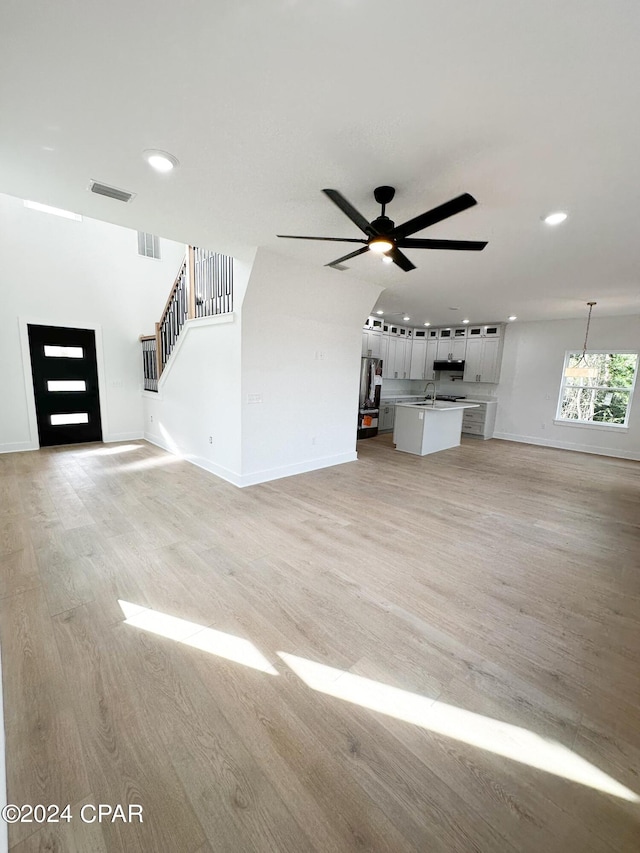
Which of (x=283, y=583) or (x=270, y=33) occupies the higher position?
(x=270, y=33)

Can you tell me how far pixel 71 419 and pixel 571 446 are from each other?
1033cm

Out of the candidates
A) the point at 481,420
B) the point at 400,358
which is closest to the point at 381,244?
the point at 400,358

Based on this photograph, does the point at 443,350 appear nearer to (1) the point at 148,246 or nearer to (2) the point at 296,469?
(2) the point at 296,469

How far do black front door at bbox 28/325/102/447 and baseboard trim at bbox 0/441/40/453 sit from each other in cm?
16

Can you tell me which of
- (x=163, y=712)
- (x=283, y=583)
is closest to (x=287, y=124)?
(x=283, y=583)

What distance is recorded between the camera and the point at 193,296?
5.02m

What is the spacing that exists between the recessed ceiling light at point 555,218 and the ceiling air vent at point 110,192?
11.4ft

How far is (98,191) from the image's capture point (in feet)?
8.67

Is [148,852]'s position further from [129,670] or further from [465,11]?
[465,11]

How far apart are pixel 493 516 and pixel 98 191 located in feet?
15.9

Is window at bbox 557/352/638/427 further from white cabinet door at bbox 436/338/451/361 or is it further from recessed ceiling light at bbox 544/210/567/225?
recessed ceiling light at bbox 544/210/567/225

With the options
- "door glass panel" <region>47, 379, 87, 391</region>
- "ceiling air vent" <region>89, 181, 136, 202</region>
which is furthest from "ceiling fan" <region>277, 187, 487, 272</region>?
"door glass panel" <region>47, 379, 87, 391</region>

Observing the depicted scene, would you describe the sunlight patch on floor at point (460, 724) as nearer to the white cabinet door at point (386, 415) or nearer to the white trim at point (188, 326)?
the white trim at point (188, 326)

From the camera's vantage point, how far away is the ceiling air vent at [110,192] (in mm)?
2559
